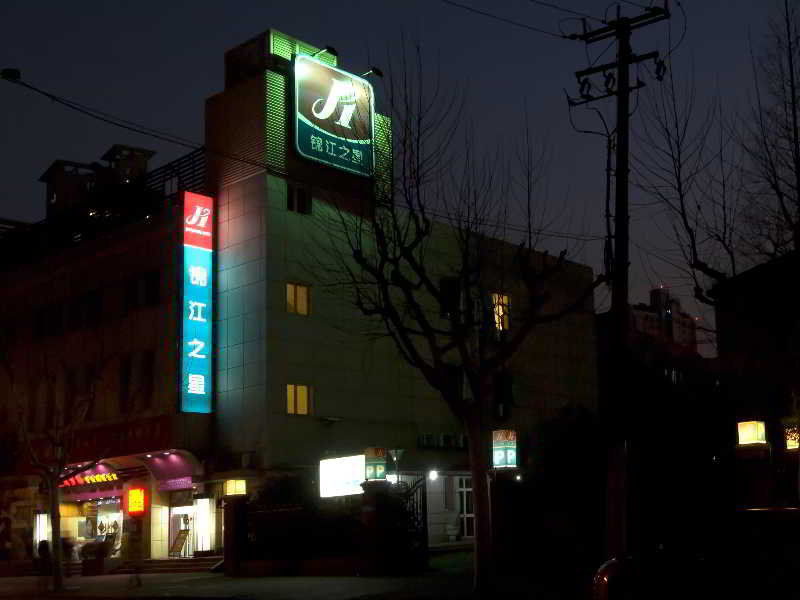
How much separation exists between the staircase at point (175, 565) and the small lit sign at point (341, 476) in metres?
3.77

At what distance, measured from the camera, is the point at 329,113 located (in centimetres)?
3481

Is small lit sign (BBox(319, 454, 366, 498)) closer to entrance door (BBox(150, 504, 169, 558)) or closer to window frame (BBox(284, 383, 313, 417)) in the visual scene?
window frame (BBox(284, 383, 313, 417))

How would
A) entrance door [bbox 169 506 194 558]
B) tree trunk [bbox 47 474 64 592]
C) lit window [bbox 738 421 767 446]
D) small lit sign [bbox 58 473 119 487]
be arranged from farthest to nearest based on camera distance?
1. small lit sign [bbox 58 473 119 487]
2. entrance door [bbox 169 506 194 558]
3. tree trunk [bbox 47 474 64 592]
4. lit window [bbox 738 421 767 446]

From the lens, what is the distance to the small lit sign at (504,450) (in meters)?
26.3

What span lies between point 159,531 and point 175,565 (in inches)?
117

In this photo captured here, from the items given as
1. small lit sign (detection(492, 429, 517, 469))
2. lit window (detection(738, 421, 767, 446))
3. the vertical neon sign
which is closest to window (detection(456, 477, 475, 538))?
the vertical neon sign

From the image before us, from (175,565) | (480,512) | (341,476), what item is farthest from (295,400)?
(480,512)

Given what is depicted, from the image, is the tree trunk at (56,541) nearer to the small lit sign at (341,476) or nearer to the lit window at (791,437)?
the small lit sign at (341,476)

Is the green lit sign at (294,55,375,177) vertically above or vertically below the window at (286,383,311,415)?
above

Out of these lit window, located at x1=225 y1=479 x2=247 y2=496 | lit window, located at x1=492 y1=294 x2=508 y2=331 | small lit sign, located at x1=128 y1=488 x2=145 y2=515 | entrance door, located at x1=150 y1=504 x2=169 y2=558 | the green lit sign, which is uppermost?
the green lit sign

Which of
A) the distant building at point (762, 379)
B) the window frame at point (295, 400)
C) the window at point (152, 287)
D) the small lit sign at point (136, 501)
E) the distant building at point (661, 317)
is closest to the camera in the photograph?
the distant building at point (762, 379)

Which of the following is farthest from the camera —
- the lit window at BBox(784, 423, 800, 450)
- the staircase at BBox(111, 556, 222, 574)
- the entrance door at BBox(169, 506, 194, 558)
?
the entrance door at BBox(169, 506, 194, 558)

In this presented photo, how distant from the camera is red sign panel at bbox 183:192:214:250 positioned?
3300 centimetres

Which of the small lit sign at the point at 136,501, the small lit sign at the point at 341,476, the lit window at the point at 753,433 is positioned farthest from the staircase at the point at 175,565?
the lit window at the point at 753,433
